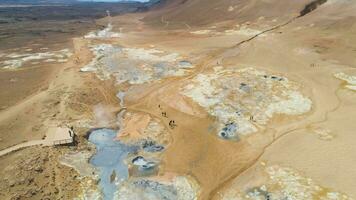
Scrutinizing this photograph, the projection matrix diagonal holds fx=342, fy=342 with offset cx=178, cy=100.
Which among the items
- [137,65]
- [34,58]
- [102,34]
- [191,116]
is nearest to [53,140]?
[191,116]

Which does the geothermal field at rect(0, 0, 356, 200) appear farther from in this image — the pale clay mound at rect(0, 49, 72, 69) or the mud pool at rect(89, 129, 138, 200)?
the pale clay mound at rect(0, 49, 72, 69)

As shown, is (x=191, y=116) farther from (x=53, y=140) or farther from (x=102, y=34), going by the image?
(x=102, y=34)

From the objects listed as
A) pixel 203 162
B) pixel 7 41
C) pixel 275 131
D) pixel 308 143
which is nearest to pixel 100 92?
pixel 203 162

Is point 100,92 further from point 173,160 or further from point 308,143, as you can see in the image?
point 308,143

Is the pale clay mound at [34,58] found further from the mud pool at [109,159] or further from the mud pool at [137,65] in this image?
the mud pool at [109,159]

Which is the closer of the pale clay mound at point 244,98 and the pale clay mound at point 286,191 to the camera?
the pale clay mound at point 286,191

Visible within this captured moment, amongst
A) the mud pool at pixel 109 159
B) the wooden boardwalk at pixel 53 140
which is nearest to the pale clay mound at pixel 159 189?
the mud pool at pixel 109 159
